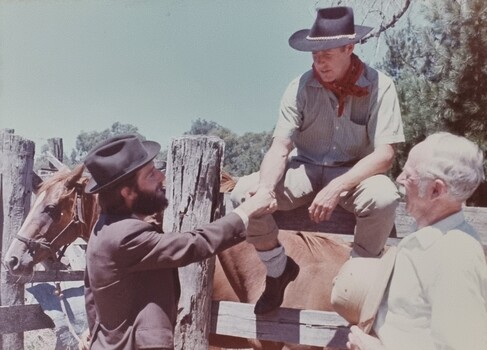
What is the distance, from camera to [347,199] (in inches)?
130

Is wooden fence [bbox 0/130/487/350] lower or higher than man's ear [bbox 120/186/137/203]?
lower

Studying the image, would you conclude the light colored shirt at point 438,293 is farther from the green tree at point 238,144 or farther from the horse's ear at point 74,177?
the green tree at point 238,144

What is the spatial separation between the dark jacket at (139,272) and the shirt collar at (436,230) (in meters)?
1.00

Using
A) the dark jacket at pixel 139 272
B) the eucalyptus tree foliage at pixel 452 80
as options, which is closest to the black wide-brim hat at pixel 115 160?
the dark jacket at pixel 139 272

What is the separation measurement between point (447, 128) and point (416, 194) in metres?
4.99

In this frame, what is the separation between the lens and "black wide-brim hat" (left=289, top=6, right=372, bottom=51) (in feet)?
10.8

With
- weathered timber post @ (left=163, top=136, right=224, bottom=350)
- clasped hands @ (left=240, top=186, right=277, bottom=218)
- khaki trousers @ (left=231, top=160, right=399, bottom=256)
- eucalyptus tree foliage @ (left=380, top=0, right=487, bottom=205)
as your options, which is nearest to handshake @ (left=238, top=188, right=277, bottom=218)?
clasped hands @ (left=240, top=186, right=277, bottom=218)

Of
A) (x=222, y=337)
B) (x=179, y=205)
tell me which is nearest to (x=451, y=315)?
(x=179, y=205)

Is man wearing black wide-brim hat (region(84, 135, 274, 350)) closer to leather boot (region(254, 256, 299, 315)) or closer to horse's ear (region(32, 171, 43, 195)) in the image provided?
leather boot (region(254, 256, 299, 315))

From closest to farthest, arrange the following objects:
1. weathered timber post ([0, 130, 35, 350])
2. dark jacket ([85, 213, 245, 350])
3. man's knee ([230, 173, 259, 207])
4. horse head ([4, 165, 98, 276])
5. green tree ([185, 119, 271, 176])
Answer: dark jacket ([85, 213, 245, 350])
man's knee ([230, 173, 259, 207])
weathered timber post ([0, 130, 35, 350])
horse head ([4, 165, 98, 276])
green tree ([185, 119, 271, 176])

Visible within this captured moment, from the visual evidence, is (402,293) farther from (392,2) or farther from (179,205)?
(392,2)

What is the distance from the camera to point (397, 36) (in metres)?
10.9

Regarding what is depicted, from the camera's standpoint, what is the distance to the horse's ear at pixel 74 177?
617 cm

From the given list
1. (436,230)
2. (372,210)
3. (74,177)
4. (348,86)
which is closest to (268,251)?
(372,210)
